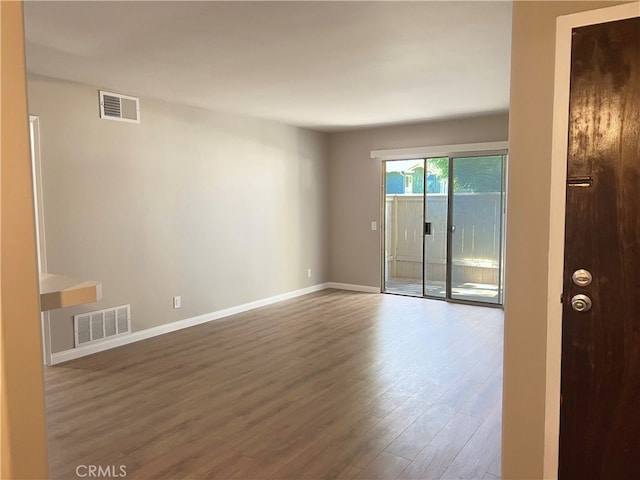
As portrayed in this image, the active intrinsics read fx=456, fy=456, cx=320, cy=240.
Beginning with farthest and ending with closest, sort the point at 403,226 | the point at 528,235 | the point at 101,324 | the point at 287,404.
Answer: the point at 403,226 → the point at 101,324 → the point at 287,404 → the point at 528,235

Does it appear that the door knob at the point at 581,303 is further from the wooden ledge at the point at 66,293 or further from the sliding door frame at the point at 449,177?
the sliding door frame at the point at 449,177

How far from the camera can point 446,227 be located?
6.32 m

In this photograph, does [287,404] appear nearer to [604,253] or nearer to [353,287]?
[604,253]

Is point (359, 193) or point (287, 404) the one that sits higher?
point (359, 193)

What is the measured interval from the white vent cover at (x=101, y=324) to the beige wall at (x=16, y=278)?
311 cm

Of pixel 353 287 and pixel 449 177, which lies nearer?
pixel 449 177

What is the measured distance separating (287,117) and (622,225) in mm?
4628

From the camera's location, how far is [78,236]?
4109 millimetres

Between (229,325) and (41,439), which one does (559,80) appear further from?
(229,325)

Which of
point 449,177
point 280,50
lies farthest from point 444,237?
point 280,50

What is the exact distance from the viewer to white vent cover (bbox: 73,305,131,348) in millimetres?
4117

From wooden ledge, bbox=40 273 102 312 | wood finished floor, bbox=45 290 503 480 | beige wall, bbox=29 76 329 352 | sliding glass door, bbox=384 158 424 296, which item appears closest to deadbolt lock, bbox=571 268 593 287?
wood finished floor, bbox=45 290 503 480

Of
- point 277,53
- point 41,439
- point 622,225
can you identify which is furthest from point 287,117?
point 41,439

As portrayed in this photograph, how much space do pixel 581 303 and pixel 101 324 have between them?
→ 3.97m
